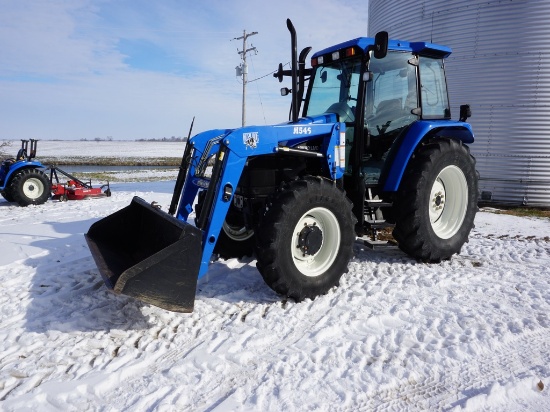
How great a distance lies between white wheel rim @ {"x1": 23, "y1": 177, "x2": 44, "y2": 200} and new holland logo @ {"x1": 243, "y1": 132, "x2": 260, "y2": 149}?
841 centimetres

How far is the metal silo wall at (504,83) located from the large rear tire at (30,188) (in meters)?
9.92

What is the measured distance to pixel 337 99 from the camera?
4.66 meters

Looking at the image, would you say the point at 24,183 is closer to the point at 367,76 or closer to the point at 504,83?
the point at 367,76

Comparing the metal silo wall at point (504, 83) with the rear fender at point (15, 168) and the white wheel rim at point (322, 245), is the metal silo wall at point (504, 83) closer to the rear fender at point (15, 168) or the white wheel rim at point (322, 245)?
the white wheel rim at point (322, 245)

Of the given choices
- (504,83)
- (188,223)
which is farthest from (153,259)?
(504,83)

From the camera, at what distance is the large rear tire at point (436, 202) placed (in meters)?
4.31

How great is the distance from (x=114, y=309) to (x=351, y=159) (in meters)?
2.76

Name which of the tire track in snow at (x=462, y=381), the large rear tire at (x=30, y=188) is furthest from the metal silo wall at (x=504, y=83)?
the large rear tire at (x=30, y=188)

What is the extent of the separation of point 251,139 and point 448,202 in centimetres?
278

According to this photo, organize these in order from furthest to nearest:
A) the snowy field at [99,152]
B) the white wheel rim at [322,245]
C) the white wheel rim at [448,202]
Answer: the snowy field at [99,152]
the white wheel rim at [448,202]
the white wheel rim at [322,245]

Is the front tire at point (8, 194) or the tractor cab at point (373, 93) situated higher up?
the tractor cab at point (373, 93)

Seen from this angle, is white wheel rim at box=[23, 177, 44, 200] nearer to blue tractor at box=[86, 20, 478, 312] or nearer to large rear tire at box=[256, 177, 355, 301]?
blue tractor at box=[86, 20, 478, 312]

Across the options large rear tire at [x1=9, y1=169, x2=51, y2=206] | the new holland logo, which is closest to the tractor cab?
the new holland logo

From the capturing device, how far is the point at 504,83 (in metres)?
8.79
